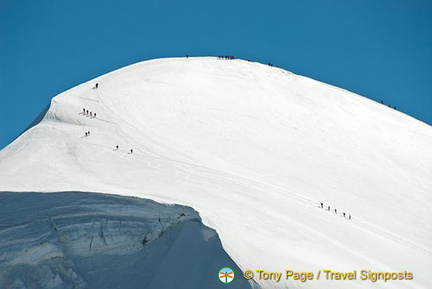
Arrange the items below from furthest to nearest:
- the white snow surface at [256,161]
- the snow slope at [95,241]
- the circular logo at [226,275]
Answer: the white snow surface at [256,161]
the snow slope at [95,241]
the circular logo at [226,275]

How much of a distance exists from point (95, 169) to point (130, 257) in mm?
10680

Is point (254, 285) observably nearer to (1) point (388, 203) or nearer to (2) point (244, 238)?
(2) point (244, 238)

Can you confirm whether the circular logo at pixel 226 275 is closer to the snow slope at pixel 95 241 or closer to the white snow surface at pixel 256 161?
the white snow surface at pixel 256 161

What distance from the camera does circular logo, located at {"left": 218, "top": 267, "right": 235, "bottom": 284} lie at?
32531 millimetres

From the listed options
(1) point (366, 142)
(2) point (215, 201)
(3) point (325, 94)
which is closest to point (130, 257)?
(2) point (215, 201)

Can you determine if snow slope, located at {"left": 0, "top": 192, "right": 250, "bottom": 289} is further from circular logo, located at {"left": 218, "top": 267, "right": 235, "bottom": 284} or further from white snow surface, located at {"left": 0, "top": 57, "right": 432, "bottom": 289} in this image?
circular logo, located at {"left": 218, "top": 267, "right": 235, "bottom": 284}

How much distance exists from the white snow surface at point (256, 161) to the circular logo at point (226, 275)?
0.82 metres

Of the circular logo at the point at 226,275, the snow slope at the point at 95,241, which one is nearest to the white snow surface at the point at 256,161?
the circular logo at the point at 226,275

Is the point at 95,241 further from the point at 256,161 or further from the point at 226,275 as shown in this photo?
the point at 256,161

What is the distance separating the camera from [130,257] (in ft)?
120

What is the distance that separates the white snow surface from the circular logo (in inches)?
32.2

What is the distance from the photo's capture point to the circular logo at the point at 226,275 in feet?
107

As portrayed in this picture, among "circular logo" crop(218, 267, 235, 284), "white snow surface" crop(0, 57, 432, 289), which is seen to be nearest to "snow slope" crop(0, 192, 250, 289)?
"white snow surface" crop(0, 57, 432, 289)

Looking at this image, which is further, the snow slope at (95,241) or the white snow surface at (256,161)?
the white snow surface at (256,161)
